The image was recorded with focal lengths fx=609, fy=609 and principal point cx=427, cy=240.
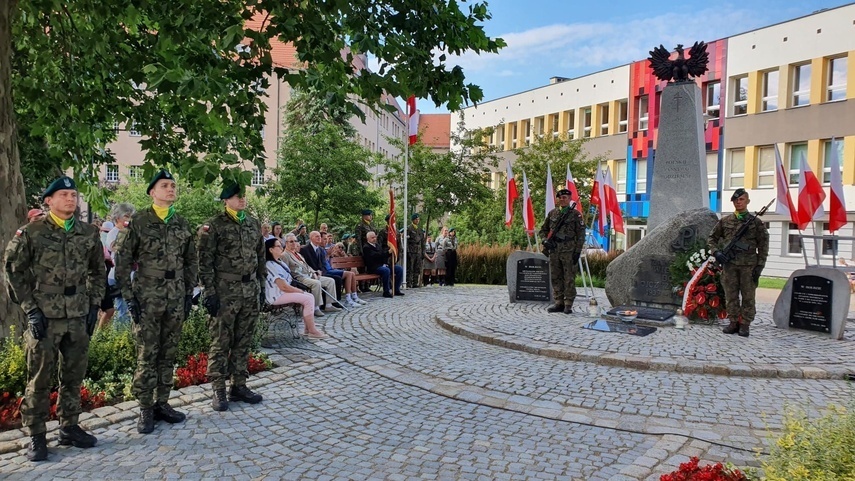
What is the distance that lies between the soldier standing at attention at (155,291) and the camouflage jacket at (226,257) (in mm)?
313

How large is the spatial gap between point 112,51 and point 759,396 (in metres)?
8.86

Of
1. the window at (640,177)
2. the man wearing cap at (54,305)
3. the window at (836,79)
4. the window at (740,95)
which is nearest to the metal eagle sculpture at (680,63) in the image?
the man wearing cap at (54,305)

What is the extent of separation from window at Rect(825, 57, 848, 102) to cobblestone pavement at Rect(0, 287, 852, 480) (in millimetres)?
23689

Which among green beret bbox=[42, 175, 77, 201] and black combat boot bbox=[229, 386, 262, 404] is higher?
green beret bbox=[42, 175, 77, 201]

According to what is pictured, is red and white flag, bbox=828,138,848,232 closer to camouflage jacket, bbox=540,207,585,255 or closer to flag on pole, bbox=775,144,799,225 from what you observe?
flag on pole, bbox=775,144,799,225

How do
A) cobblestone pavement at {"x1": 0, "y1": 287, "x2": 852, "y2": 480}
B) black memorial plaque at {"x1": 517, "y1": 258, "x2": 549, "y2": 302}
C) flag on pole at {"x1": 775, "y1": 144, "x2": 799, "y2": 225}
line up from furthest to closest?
black memorial plaque at {"x1": 517, "y1": 258, "x2": 549, "y2": 302} → flag on pole at {"x1": 775, "y1": 144, "x2": 799, "y2": 225} → cobblestone pavement at {"x1": 0, "y1": 287, "x2": 852, "y2": 480}

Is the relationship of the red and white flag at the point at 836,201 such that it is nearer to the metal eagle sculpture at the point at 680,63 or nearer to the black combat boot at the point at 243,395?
the metal eagle sculpture at the point at 680,63

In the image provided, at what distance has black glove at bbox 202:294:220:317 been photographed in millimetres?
5566

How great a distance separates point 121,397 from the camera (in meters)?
5.75

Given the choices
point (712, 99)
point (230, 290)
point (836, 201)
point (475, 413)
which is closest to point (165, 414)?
point (230, 290)

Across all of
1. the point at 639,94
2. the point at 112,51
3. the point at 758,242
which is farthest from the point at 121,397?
the point at 639,94

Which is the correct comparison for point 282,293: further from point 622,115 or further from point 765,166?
point 622,115

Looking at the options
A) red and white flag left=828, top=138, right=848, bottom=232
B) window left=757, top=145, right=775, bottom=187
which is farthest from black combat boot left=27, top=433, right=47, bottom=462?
window left=757, top=145, right=775, bottom=187

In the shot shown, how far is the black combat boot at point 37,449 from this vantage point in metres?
4.34
